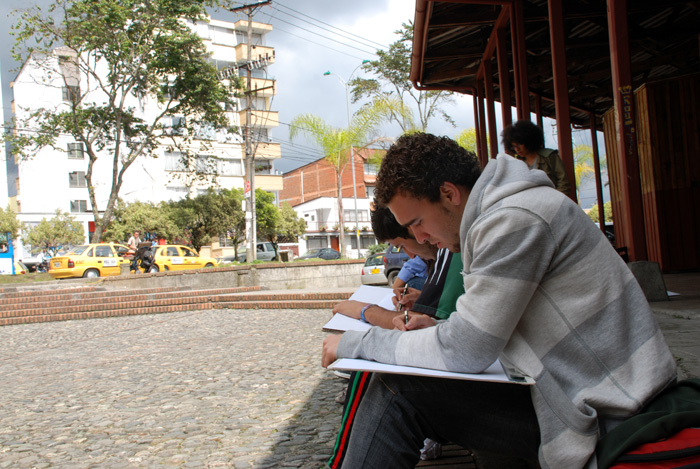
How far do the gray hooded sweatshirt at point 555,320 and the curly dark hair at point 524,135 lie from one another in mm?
3675

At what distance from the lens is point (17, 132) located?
24.8 meters

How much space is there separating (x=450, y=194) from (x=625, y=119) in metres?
4.53

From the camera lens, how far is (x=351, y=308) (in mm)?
2586

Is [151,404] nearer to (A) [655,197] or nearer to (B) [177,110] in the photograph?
(A) [655,197]

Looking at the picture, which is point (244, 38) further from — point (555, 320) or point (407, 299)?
point (555, 320)

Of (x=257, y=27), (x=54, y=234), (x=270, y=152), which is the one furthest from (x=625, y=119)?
(x=257, y=27)

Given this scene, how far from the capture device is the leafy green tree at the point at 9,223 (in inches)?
1344

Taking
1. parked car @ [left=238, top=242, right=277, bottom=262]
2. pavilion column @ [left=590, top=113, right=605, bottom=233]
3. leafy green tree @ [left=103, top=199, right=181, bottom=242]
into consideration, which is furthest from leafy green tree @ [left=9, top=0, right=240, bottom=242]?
pavilion column @ [left=590, top=113, right=605, bottom=233]

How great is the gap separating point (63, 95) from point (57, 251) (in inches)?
479

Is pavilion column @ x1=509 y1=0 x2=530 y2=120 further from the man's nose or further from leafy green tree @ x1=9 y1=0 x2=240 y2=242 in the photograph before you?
leafy green tree @ x1=9 y1=0 x2=240 y2=242

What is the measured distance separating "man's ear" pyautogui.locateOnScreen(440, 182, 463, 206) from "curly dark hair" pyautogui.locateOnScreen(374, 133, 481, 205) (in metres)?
0.01

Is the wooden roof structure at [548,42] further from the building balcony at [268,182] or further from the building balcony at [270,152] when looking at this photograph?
the building balcony at [270,152]

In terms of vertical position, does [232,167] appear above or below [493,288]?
above

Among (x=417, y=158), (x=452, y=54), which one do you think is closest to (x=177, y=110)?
(x=452, y=54)
